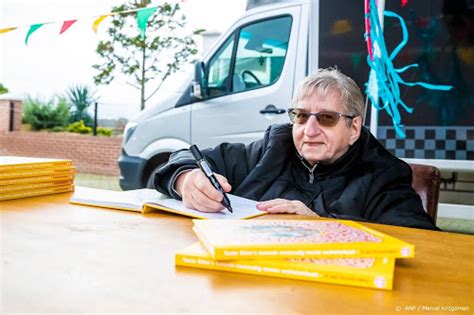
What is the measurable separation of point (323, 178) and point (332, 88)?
29cm

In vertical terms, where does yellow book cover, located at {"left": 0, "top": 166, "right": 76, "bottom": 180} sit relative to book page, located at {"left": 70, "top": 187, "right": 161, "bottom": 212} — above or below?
above

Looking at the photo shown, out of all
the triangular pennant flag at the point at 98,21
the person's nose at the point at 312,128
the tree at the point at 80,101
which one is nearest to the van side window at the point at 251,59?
the triangular pennant flag at the point at 98,21

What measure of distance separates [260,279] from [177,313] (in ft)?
0.50

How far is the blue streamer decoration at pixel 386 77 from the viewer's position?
3.11 meters

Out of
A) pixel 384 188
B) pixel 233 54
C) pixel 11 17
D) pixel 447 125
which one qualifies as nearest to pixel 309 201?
pixel 384 188

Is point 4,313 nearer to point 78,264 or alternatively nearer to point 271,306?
point 78,264

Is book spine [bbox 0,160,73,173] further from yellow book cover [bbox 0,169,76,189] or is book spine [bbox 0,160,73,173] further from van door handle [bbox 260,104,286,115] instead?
van door handle [bbox 260,104,286,115]

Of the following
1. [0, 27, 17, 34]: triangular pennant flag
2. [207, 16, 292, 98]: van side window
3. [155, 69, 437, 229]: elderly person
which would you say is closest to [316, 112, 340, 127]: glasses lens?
[155, 69, 437, 229]: elderly person

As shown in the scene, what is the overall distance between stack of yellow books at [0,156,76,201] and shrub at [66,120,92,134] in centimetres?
732

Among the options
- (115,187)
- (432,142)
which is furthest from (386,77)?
(115,187)

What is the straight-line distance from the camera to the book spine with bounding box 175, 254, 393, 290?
2.07 ft

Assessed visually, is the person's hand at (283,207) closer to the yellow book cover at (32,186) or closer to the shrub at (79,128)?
the yellow book cover at (32,186)

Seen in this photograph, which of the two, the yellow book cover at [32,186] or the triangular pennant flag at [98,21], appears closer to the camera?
the yellow book cover at [32,186]

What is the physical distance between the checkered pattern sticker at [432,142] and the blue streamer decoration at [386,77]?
0.06m
